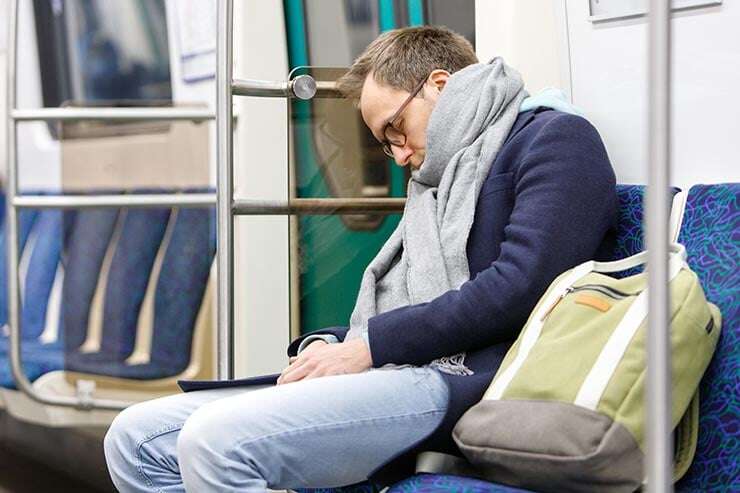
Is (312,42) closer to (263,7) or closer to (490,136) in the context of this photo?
(263,7)

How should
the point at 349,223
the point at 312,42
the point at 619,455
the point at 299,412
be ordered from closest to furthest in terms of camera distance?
1. the point at 619,455
2. the point at 299,412
3. the point at 349,223
4. the point at 312,42

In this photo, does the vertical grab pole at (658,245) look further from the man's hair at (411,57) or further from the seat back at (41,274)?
the seat back at (41,274)

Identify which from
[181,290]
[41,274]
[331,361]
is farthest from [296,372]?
[41,274]

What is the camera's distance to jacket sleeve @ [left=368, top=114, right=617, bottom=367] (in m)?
1.89

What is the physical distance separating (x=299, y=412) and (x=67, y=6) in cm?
330

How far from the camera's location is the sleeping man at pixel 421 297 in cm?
183

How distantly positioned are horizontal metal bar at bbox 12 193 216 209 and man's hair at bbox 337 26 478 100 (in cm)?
179

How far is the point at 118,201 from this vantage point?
4094mm

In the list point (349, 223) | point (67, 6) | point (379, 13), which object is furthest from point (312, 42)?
point (67, 6)

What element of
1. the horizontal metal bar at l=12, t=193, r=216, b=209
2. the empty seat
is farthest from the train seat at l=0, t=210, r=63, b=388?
the horizontal metal bar at l=12, t=193, r=216, b=209

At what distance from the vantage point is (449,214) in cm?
207

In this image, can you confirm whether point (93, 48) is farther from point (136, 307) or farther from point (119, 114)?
point (136, 307)

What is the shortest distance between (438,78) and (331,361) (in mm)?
541

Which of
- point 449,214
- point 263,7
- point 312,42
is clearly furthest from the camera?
point 263,7
